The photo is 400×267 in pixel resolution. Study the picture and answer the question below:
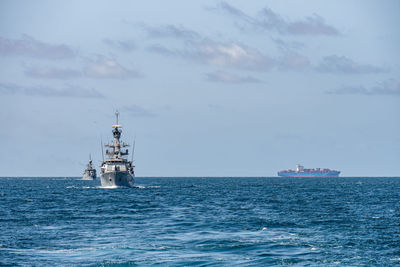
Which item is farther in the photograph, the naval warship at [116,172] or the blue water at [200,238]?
the naval warship at [116,172]

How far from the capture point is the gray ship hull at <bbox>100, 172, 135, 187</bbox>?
138000 mm

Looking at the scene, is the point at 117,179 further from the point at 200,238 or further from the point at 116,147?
the point at 200,238

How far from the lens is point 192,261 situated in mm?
36719

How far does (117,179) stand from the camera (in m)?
139

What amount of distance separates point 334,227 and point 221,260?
19.8m

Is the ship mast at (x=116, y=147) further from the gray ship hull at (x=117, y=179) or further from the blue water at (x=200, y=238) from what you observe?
the blue water at (x=200, y=238)

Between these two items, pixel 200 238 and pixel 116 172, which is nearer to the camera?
pixel 200 238

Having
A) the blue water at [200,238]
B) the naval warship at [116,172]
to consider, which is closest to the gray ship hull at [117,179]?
the naval warship at [116,172]

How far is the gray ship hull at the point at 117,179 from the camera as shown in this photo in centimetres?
13800

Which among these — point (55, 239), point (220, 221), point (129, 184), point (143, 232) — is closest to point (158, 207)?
point (220, 221)

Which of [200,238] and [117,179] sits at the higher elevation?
[117,179]

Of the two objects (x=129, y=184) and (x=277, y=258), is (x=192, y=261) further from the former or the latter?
(x=129, y=184)

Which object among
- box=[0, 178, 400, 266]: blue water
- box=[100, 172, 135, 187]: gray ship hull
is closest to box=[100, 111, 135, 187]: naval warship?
box=[100, 172, 135, 187]: gray ship hull

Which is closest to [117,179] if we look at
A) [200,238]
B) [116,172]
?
[116,172]
